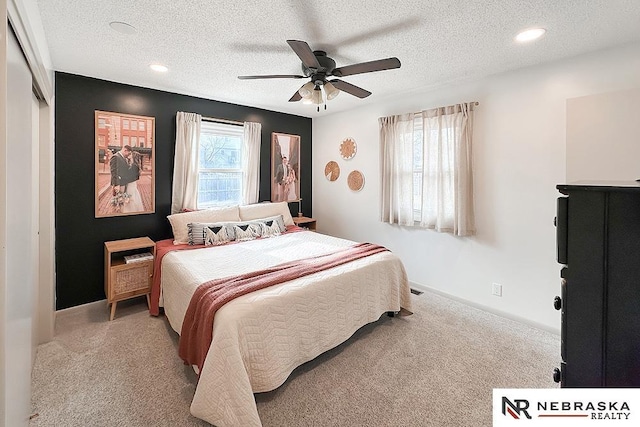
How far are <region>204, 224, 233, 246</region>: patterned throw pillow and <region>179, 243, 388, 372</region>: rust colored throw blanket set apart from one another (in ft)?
3.89

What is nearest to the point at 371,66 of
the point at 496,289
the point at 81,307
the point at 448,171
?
the point at 448,171

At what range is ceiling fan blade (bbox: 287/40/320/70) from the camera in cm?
178

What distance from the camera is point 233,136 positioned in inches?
161

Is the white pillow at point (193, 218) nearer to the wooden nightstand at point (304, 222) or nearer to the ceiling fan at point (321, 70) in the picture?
the wooden nightstand at point (304, 222)

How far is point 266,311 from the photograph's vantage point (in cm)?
180

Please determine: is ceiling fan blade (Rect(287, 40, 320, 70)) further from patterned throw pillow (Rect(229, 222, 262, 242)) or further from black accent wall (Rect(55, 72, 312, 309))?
black accent wall (Rect(55, 72, 312, 309))

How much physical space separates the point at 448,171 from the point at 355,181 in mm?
1435

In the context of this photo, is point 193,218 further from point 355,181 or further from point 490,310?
point 490,310

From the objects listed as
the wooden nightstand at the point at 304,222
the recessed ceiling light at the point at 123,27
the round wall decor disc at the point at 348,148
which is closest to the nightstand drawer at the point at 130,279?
the recessed ceiling light at the point at 123,27

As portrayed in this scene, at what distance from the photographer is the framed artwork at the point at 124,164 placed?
10.1 ft

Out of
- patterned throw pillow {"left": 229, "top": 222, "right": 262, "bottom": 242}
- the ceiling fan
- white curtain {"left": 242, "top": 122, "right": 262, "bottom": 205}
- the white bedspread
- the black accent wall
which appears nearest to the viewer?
the white bedspread

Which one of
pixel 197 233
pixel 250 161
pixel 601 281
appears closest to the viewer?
pixel 601 281

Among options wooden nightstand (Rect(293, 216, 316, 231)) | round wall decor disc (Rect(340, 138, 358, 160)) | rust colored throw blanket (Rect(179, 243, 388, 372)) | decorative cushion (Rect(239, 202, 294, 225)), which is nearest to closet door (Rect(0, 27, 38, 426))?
rust colored throw blanket (Rect(179, 243, 388, 372))

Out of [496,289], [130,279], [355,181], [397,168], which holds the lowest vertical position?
[496,289]
